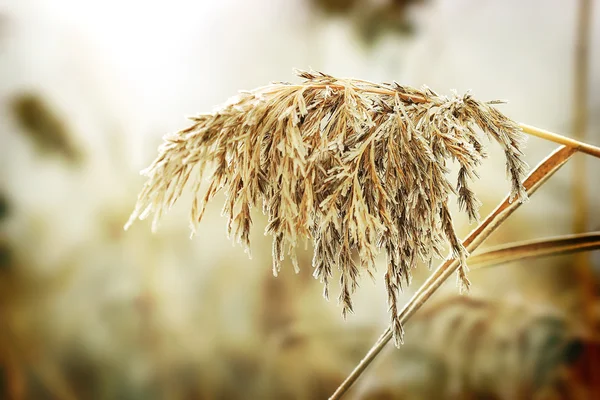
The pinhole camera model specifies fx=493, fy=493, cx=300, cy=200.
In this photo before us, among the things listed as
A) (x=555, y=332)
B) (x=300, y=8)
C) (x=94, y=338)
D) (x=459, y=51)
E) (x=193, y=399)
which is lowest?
(x=555, y=332)

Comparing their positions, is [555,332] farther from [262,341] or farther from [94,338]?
[94,338]

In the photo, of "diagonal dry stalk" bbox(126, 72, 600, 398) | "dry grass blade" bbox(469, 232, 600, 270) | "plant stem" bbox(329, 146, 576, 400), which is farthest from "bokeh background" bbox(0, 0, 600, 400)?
"diagonal dry stalk" bbox(126, 72, 600, 398)

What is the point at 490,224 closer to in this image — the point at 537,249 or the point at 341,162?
the point at 537,249

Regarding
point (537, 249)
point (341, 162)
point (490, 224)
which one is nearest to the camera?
point (341, 162)

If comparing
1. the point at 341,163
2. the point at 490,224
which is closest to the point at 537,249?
the point at 490,224

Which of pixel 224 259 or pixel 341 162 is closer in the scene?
pixel 341 162

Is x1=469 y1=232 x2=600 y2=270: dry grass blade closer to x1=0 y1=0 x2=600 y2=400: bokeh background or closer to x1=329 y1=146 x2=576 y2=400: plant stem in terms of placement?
→ x1=0 y1=0 x2=600 y2=400: bokeh background

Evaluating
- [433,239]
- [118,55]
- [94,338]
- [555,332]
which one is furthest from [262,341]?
[118,55]
